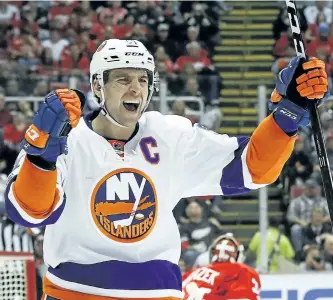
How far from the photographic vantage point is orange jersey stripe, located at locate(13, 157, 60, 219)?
3.20 m

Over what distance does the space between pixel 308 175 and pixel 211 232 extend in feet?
3.26

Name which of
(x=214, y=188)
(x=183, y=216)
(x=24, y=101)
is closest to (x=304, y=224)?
(x=183, y=216)

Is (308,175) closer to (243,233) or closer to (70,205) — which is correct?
(243,233)

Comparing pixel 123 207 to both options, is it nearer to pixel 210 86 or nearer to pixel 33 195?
pixel 33 195

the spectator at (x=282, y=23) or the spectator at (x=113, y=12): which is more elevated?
the spectator at (x=113, y=12)

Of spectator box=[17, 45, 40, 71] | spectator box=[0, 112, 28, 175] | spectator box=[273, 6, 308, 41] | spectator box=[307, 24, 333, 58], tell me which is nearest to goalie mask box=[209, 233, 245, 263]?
spectator box=[0, 112, 28, 175]

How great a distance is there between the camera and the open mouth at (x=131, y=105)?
3.48m

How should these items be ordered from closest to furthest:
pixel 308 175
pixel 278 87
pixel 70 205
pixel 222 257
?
pixel 70 205 → pixel 278 87 → pixel 222 257 → pixel 308 175

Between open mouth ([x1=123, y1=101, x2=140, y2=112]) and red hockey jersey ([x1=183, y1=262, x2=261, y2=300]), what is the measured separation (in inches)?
72.4

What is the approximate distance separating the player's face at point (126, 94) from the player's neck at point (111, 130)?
2.6 inches

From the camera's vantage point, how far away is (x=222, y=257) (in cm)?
556

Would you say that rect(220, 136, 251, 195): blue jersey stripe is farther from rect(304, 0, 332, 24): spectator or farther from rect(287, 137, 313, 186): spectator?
rect(304, 0, 332, 24): spectator

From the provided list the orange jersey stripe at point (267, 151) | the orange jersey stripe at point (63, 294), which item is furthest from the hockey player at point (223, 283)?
the orange jersey stripe at point (63, 294)

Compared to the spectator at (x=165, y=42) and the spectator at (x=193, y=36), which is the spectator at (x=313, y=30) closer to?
the spectator at (x=193, y=36)
